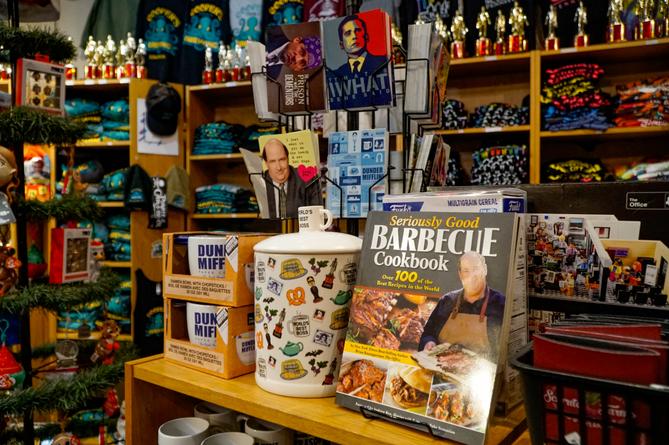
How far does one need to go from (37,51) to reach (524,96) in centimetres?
267

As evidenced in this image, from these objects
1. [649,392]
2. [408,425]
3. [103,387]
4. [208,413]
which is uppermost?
[649,392]

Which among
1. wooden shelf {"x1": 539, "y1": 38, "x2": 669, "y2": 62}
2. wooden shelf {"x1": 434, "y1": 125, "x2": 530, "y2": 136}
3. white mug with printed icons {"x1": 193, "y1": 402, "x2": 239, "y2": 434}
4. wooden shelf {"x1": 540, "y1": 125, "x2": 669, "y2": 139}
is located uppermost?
wooden shelf {"x1": 539, "y1": 38, "x2": 669, "y2": 62}

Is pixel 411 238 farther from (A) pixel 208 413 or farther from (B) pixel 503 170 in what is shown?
(B) pixel 503 170

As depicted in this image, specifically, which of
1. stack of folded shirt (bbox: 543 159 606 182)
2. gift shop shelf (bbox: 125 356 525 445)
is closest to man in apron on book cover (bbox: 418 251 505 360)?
gift shop shelf (bbox: 125 356 525 445)

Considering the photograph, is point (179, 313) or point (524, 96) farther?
point (524, 96)

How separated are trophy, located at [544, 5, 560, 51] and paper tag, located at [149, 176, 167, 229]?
2.57 m

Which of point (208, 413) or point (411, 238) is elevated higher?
point (411, 238)

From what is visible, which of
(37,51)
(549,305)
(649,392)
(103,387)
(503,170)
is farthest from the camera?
(503,170)

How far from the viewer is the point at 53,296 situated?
1.61 metres

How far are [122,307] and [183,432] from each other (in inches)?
113

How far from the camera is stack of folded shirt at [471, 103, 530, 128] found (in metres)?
2.99

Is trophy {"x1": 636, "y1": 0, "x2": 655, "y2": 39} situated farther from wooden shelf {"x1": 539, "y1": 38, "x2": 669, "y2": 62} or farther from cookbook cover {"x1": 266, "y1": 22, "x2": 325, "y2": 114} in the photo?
cookbook cover {"x1": 266, "y1": 22, "x2": 325, "y2": 114}

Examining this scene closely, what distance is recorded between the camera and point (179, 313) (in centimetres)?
110

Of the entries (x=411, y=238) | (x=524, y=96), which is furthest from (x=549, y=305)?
(x=524, y=96)
